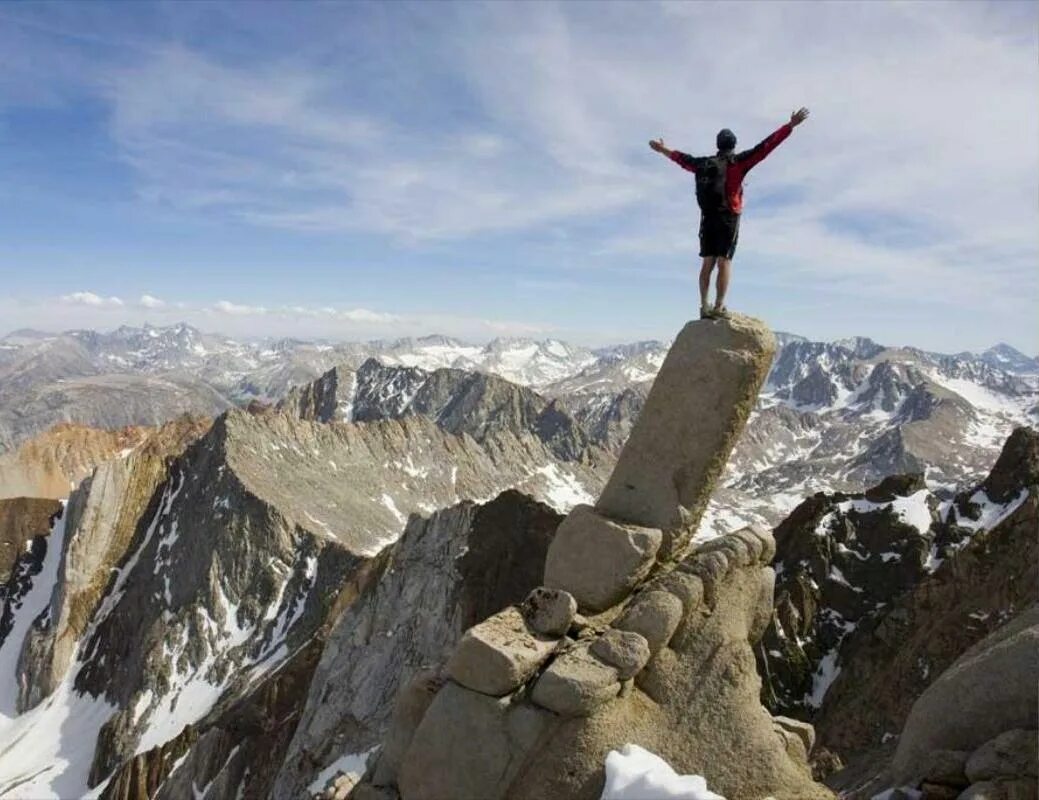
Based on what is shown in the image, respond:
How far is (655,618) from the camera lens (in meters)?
13.4

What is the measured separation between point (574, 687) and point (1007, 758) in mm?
7003

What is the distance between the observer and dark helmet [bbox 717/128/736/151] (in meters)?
13.9

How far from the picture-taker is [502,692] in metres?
12.6

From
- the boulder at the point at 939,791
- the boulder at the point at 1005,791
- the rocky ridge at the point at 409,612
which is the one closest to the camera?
the boulder at the point at 1005,791

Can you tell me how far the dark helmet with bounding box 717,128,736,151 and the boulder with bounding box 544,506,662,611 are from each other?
787 centimetres

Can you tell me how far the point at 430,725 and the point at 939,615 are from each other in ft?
155

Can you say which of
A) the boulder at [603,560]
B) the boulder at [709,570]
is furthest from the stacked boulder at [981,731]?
the boulder at [603,560]

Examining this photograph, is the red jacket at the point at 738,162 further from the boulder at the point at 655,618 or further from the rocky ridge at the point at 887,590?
the rocky ridge at the point at 887,590

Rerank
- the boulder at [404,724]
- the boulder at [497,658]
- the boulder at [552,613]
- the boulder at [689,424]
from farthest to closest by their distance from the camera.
Answer: the boulder at [689,424] → the boulder at [404,724] → the boulder at [552,613] → the boulder at [497,658]

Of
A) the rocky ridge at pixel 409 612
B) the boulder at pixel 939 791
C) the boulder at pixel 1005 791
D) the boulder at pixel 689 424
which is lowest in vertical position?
the rocky ridge at pixel 409 612

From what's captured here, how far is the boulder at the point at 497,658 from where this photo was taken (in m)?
12.4

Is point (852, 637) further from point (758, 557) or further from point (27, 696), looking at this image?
point (27, 696)

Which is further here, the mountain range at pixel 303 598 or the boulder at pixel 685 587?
the mountain range at pixel 303 598

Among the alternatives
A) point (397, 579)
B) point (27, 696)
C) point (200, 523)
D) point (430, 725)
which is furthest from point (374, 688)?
point (27, 696)
